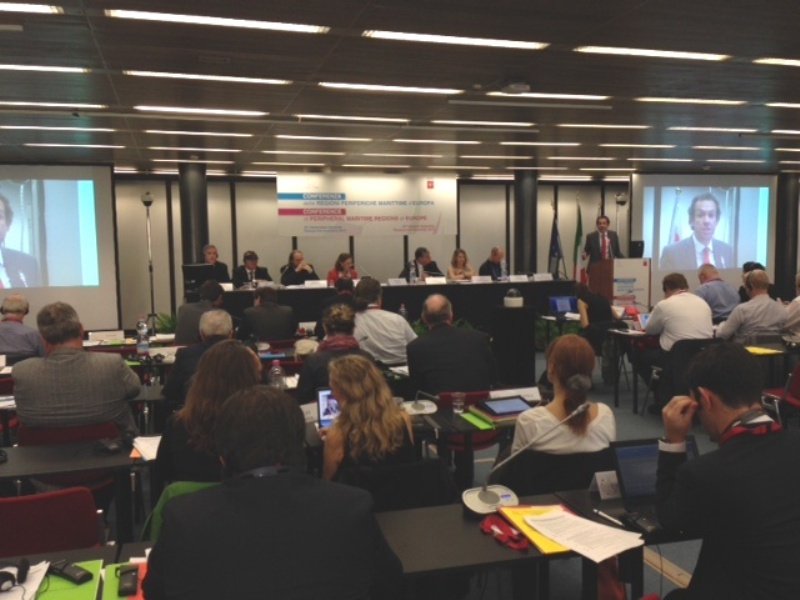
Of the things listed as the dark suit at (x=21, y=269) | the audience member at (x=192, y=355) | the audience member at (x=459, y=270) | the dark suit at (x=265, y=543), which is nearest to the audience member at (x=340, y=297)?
the audience member at (x=192, y=355)

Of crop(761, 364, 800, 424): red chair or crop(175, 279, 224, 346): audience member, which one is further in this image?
crop(175, 279, 224, 346): audience member

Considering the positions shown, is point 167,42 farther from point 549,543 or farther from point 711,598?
point 711,598

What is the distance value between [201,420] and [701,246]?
1305cm

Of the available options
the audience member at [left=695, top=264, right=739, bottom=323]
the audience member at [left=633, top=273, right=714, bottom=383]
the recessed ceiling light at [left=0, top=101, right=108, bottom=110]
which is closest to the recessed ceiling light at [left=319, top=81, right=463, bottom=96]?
the recessed ceiling light at [left=0, top=101, right=108, bottom=110]

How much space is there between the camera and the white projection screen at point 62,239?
10211mm

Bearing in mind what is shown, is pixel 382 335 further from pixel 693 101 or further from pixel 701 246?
pixel 701 246

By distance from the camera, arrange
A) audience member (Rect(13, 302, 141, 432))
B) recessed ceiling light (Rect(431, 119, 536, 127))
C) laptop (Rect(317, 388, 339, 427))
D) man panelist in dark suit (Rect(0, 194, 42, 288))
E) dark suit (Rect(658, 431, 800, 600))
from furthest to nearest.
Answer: man panelist in dark suit (Rect(0, 194, 42, 288))
recessed ceiling light (Rect(431, 119, 536, 127))
laptop (Rect(317, 388, 339, 427))
audience member (Rect(13, 302, 141, 432))
dark suit (Rect(658, 431, 800, 600))

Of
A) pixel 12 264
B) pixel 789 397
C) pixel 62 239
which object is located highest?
pixel 62 239

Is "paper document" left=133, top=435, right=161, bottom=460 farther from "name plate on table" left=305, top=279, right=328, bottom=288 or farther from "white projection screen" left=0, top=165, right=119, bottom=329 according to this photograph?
"white projection screen" left=0, top=165, right=119, bottom=329

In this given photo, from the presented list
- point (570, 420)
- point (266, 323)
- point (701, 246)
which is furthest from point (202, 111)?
point (701, 246)

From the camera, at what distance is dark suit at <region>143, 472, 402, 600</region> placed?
1.50m

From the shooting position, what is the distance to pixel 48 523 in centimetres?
232

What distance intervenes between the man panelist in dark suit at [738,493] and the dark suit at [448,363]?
8.09 feet

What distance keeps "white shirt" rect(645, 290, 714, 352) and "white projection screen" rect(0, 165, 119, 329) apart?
830cm
